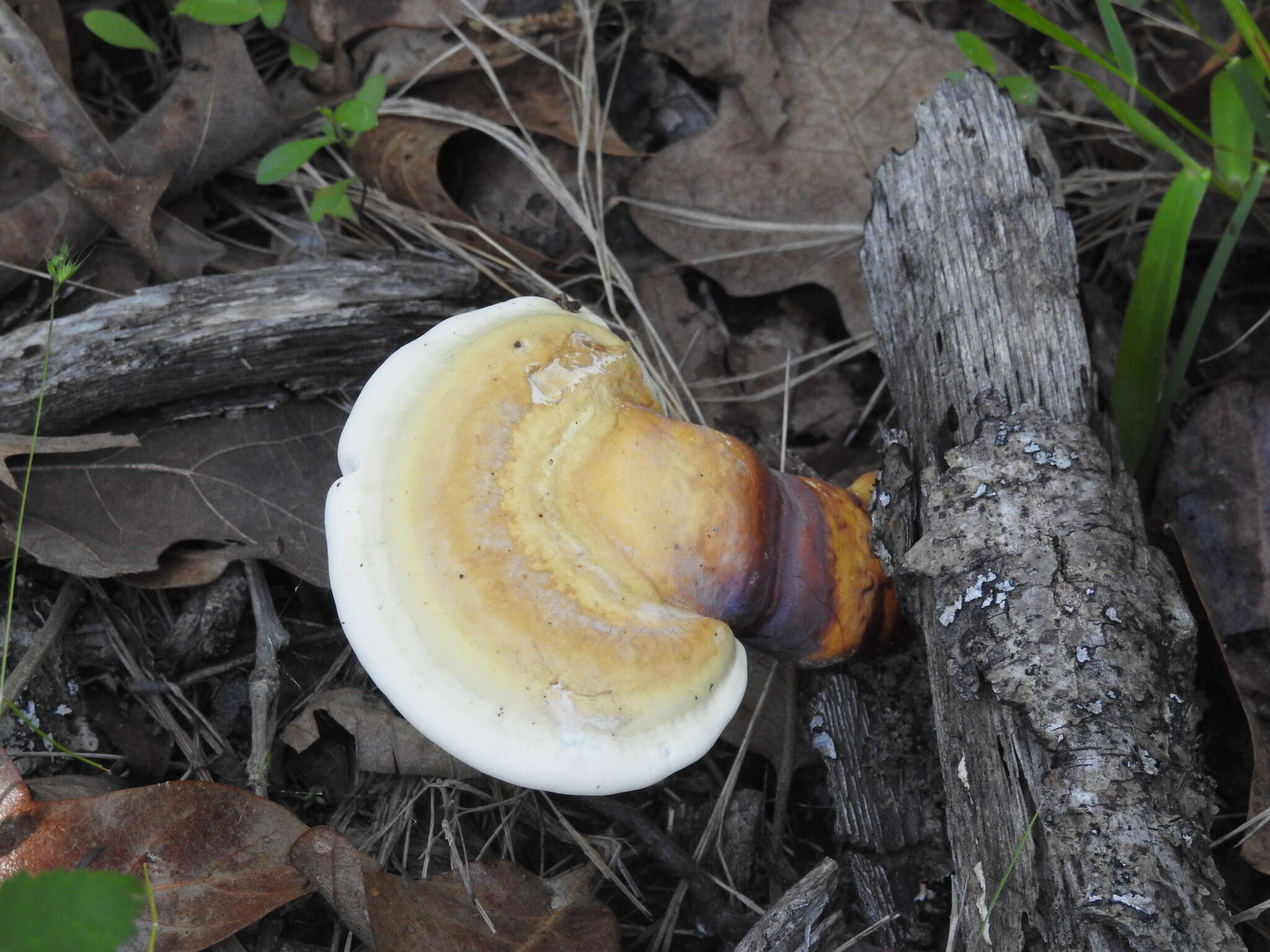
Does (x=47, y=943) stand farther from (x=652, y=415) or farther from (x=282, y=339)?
(x=282, y=339)

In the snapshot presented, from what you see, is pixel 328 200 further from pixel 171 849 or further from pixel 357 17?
pixel 171 849

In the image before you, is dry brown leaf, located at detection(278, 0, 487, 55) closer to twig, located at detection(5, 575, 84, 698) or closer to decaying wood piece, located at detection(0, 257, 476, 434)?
decaying wood piece, located at detection(0, 257, 476, 434)

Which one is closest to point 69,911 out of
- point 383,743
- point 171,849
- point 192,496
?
point 171,849

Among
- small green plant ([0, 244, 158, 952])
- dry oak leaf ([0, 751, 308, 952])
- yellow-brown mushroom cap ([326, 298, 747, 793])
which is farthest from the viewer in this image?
dry oak leaf ([0, 751, 308, 952])

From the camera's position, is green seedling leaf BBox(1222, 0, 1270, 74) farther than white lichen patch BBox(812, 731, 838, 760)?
No

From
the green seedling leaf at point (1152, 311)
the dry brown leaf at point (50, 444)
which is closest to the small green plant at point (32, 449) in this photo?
the dry brown leaf at point (50, 444)

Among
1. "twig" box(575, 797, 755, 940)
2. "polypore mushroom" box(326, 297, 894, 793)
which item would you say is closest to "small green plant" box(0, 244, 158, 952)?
"polypore mushroom" box(326, 297, 894, 793)
